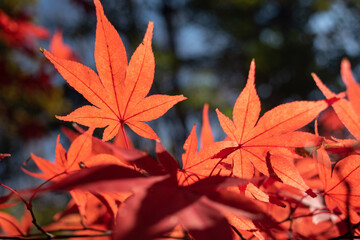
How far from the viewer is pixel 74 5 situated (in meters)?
3.70

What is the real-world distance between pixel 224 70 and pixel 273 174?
473 centimetres

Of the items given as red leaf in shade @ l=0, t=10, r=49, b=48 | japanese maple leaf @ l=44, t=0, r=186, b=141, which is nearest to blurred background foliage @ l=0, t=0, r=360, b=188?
red leaf in shade @ l=0, t=10, r=49, b=48

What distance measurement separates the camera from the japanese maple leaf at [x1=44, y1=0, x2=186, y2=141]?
24 centimetres

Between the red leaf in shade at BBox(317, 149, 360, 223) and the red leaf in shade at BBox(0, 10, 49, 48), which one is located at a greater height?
the red leaf in shade at BBox(0, 10, 49, 48)

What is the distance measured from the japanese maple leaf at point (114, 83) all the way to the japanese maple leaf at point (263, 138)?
0.07 metres

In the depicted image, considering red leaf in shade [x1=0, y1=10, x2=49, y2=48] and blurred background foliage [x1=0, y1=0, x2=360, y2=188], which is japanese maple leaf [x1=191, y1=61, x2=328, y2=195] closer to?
red leaf in shade [x1=0, y1=10, x2=49, y2=48]

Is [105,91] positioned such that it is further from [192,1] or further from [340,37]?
[340,37]

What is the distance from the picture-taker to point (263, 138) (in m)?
0.26

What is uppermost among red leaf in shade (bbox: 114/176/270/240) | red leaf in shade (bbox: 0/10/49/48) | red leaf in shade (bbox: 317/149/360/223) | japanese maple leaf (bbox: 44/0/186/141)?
red leaf in shade (bbox: 0/10/49/48)

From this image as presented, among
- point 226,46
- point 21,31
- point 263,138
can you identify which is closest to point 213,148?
point 263,138

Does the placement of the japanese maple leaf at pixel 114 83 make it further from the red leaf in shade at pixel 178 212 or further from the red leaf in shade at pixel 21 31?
the red leaf in shade at pixel 21 31

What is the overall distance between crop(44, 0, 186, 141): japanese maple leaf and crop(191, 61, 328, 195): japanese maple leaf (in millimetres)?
69

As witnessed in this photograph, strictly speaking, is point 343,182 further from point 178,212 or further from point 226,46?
point 226,46

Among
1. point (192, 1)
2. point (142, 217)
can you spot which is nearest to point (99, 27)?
point (142, 217)
